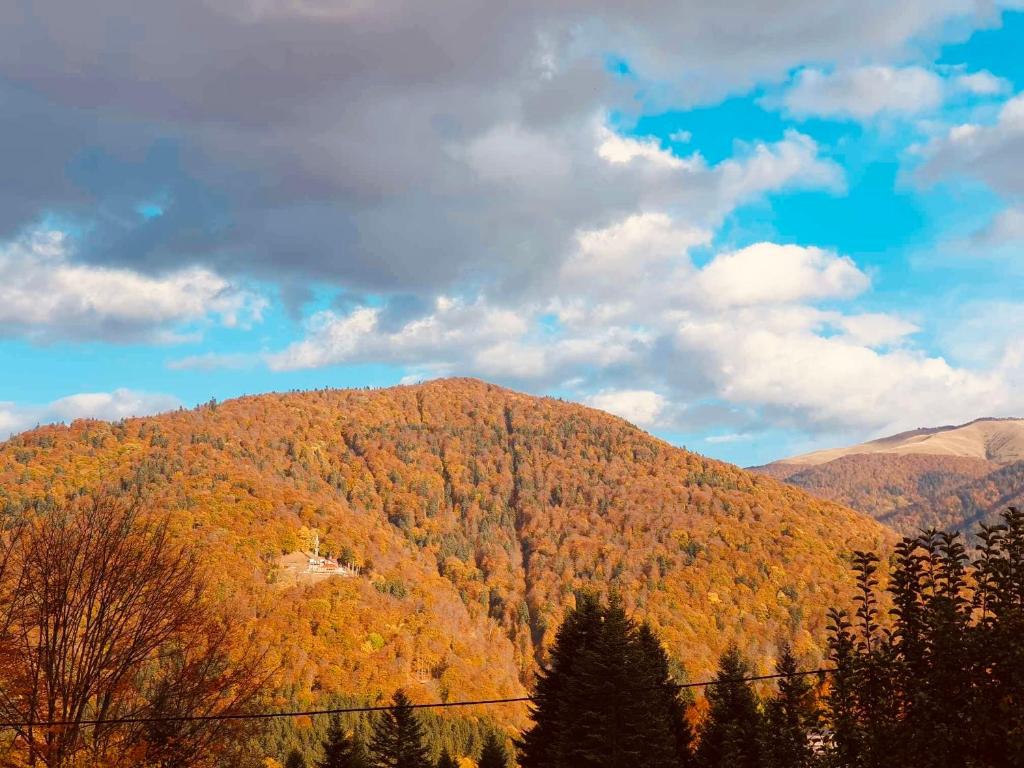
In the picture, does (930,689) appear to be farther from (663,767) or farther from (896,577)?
(663,767)

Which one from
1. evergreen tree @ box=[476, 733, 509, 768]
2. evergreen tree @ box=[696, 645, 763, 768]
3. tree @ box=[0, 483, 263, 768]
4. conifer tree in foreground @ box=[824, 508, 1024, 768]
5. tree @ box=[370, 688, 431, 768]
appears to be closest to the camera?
conifer tree in foreground @ box=[824, 508, 1024, 768]

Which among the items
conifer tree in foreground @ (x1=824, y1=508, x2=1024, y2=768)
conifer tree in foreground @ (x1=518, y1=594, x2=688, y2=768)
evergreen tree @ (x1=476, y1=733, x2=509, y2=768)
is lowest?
evergreen tree @ (x1=476, y1=733, x2=509, y2=768)

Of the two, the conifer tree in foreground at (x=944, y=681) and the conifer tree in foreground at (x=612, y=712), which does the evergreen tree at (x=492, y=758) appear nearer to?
the conifer tree in foreground at (x=612, y=712)

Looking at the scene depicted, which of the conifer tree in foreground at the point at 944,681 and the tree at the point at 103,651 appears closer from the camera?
the conifer tree in foreground at the point at 944,681

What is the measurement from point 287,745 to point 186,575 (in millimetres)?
101480

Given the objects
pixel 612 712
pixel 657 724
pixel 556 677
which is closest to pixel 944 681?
pixel 612 712

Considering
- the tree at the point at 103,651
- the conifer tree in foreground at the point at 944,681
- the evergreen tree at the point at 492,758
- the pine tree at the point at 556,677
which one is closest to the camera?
the conifer tree in foreground at the point at 944,681

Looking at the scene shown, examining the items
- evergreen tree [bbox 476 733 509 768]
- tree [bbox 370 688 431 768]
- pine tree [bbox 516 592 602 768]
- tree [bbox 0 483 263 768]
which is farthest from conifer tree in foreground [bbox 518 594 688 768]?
tree [bbox 0 483 263 768]

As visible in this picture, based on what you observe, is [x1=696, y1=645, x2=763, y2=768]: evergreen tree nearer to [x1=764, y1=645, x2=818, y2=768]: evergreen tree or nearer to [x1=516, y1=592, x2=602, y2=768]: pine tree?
[x1=516, y1=592, x2=602, y2=768]: pine tree

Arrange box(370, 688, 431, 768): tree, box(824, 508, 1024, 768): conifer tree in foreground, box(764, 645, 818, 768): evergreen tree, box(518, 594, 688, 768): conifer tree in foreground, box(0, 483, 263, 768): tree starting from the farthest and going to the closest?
box(370, 688, 431, 768): tree < box(518, 594, 688, 768): conifer tree in foreground < box(0, 483, 263, 768): tree < box(764, 645, 818, 768): evergreen tree < box(824, 508, 1024, 768): conifer tree in foreground

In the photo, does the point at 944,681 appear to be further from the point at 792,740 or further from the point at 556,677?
the point at 556,677

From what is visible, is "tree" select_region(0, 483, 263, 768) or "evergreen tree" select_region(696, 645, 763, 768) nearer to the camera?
"tree" select_region(0, 483, 263, 768)

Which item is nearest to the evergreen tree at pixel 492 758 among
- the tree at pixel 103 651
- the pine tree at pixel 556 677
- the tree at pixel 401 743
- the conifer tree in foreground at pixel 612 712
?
the tree at pixel 401 743

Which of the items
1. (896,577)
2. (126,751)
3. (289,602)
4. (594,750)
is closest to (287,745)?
(289,602)
